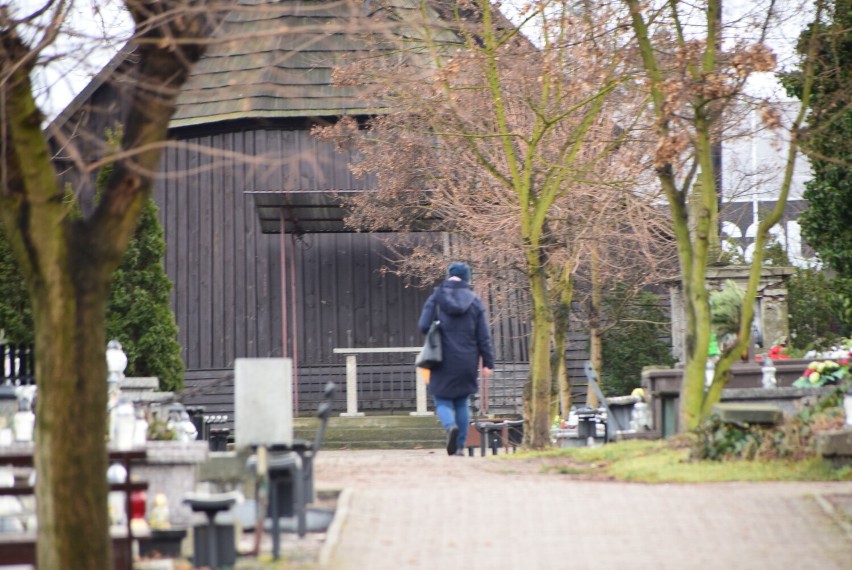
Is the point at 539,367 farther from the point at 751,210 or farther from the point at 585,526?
the point at 751,210

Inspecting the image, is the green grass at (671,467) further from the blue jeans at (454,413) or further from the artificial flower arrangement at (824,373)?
the artificial flower arrangement at (824,373)

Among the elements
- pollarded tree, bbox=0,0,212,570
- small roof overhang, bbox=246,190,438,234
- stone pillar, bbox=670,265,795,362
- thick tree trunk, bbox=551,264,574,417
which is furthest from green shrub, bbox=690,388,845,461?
small roof overhang, bbox=246,190,438,234

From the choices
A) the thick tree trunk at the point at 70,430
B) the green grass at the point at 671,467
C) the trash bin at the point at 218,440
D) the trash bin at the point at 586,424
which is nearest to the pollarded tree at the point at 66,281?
the thick tree trunk at the point at 70,430

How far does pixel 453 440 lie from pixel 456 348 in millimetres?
974

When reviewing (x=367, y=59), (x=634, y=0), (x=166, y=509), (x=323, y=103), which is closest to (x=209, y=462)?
(x=166, y=509)

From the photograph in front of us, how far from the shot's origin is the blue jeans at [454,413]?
14477 mm

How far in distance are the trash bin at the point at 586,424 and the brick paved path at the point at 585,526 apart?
7.03 m

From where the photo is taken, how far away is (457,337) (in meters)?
14.6

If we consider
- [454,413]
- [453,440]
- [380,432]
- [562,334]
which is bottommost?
[380,432]

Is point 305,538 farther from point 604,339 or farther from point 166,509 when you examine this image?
point 604,339

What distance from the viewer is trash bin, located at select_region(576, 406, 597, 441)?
1827 centimetres

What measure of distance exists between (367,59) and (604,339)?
34.4ft

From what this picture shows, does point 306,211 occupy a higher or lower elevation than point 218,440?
higher

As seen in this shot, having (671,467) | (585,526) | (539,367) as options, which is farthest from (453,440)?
(585,526)
